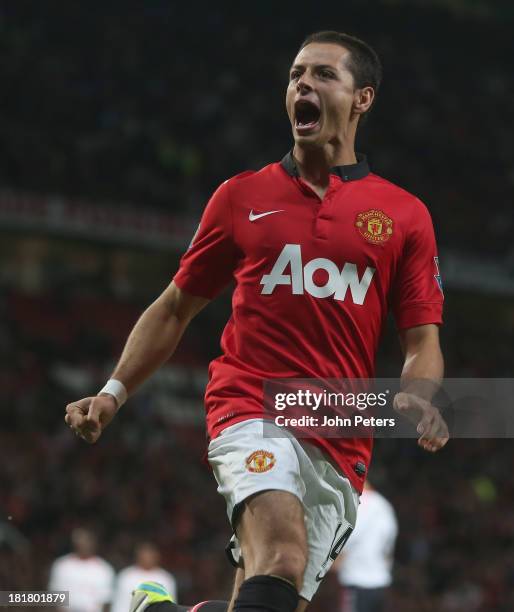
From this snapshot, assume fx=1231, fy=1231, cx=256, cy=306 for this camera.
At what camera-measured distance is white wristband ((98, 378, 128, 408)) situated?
3889 millimetres

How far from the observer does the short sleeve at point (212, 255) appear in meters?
3.96

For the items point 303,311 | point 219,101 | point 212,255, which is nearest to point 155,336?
point 212,255

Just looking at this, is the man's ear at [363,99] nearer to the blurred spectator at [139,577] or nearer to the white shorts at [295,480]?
the white shorts at [295,480]

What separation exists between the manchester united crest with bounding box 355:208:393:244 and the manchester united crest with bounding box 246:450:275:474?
0.77m

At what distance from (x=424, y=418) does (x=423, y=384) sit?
0.84 feet

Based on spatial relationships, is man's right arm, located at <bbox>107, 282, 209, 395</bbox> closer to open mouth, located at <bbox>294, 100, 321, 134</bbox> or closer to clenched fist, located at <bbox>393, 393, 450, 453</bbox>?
open mouth, located at <bbox>294, 100, 321, 134</bbox>

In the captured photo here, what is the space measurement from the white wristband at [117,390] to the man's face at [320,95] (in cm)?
97

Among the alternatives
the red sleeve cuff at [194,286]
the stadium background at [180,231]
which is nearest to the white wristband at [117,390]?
the red sleeve cuff at [194,286]

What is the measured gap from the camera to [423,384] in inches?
146

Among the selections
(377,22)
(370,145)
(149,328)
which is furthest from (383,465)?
(149,328)

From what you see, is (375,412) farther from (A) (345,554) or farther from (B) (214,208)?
(A) (345,554)

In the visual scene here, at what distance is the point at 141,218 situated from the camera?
19219mm

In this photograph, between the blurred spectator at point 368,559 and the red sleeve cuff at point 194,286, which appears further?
the blurred spectator at point 368,559

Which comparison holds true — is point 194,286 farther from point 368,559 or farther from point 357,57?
point 368,559
